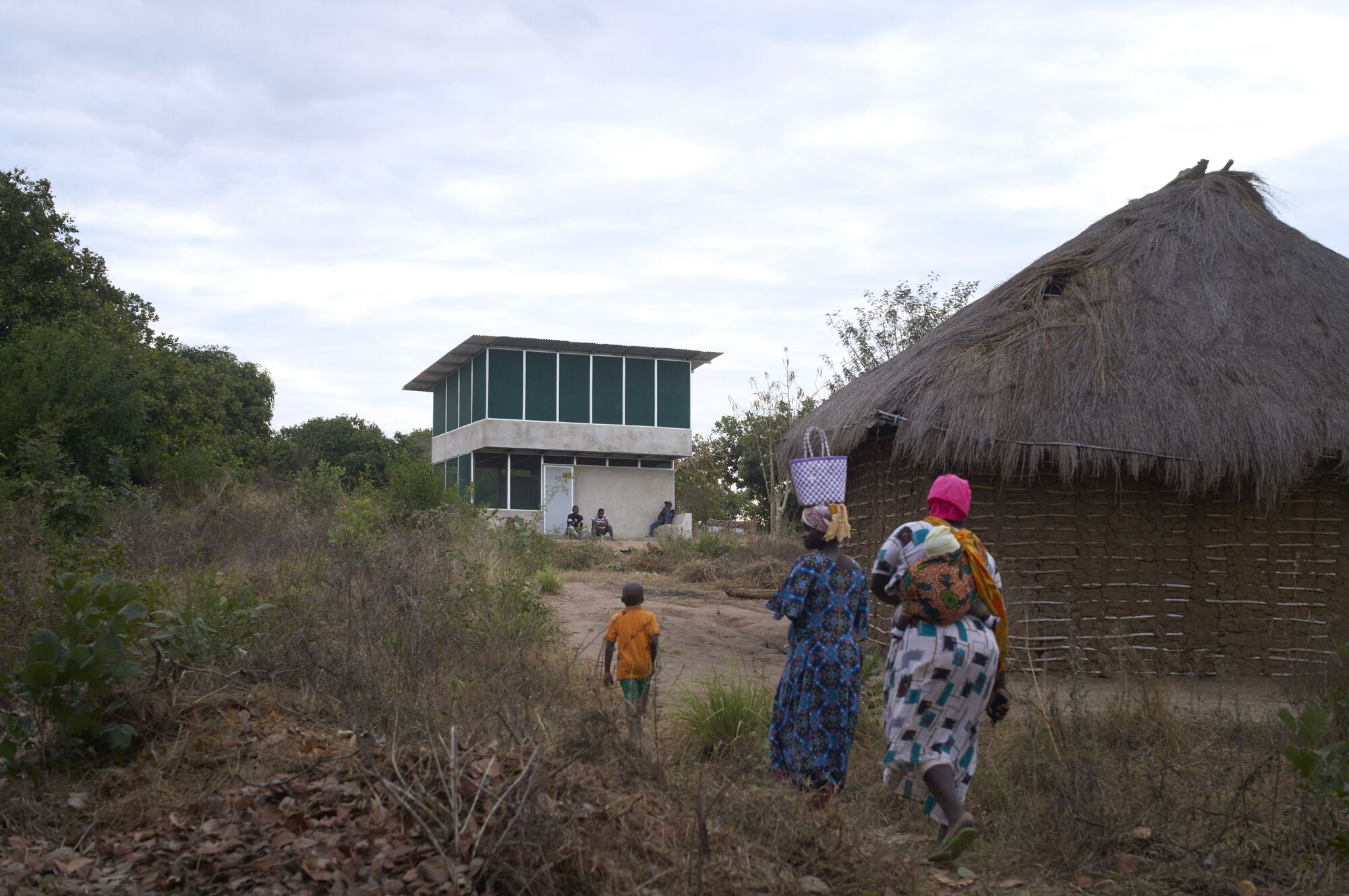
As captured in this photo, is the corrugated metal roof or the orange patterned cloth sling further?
the corrugated metal roof

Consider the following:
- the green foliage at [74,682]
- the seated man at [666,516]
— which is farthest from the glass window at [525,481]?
the green foliage at [74,682]

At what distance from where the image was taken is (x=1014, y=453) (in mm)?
8320

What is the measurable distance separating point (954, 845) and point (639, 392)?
23290 mm

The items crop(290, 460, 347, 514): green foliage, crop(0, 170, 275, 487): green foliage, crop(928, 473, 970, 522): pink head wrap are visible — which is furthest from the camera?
Result: crop(290, 460, 347, 514): green foliage

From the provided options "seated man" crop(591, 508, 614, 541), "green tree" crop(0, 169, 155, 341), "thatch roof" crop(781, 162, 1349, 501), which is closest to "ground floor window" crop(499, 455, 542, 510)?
"seated man" crop(591, 508, 614, 541)

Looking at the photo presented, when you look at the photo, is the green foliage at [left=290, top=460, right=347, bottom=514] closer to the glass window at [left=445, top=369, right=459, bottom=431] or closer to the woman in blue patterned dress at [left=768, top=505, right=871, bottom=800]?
the woman in blue patterned dress at [left=768, top=505, right=871, bottom=800]

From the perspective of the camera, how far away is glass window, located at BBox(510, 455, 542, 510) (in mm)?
26109

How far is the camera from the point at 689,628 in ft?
36.0

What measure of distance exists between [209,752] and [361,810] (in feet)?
3.77

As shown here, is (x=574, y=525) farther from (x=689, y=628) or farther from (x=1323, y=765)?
(x=1323, y=765)

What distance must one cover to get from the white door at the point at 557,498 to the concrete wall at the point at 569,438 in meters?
0.49

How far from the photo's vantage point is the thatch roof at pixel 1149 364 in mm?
8281

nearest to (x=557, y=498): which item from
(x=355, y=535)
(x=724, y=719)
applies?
(x=355, y=535)

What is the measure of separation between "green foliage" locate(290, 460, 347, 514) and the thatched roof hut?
864 centimetres
